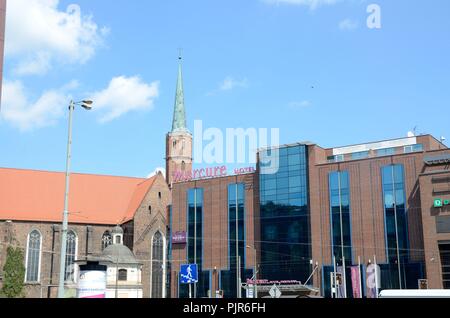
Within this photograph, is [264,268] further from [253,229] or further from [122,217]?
[122,217]

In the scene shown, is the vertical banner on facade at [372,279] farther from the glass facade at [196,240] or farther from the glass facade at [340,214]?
the glass facade at [196,240]

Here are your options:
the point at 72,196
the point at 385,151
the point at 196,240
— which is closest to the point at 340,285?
the point at 385,151

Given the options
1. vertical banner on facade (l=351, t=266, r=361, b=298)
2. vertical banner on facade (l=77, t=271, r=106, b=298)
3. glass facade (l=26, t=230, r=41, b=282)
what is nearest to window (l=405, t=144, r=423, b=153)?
vertical banner on facade (l=351, t=266, r=361, b=298)

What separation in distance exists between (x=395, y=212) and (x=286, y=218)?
13860mm

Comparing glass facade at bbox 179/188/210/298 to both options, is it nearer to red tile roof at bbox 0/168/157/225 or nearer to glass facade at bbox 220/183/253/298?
glass facade at bbox 220/183/253/298

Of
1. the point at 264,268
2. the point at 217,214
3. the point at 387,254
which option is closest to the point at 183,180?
the point at 217,214

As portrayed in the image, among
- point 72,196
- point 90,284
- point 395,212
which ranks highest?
point 72,196

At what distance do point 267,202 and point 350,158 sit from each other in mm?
12841

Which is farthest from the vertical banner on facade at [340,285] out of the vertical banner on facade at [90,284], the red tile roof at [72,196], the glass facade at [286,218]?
the vertical banner on facade at [90,284]

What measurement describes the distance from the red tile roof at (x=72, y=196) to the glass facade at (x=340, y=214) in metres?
28.5

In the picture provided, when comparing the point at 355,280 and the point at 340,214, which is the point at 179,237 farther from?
the point at 355,280

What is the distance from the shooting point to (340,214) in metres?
68.6

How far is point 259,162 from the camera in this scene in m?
76.9
